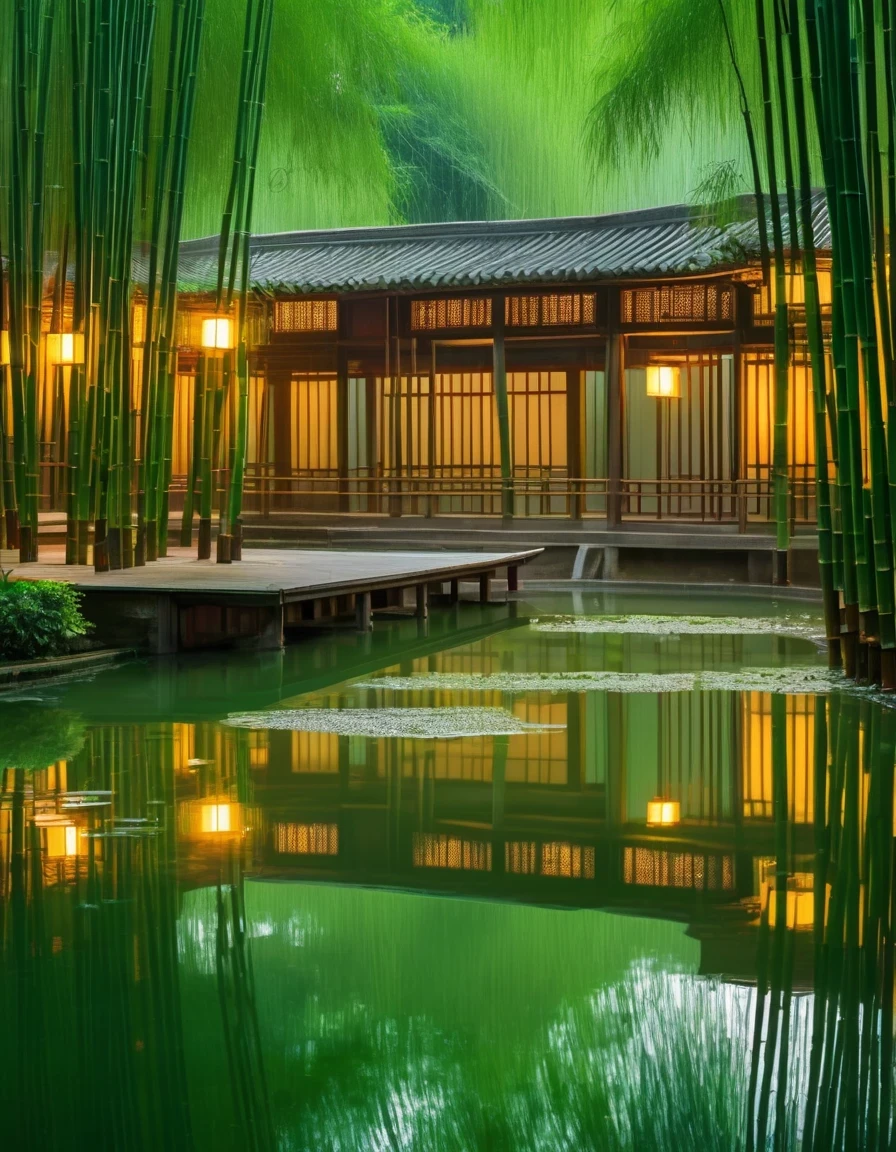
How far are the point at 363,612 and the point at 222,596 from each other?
5.12ft

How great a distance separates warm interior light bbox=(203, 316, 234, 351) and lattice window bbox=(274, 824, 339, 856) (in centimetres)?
608

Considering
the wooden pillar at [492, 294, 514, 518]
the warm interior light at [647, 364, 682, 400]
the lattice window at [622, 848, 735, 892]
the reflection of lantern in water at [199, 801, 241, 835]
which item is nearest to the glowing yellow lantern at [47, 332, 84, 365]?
the wooden pillar at [492, 294, 514, 518]

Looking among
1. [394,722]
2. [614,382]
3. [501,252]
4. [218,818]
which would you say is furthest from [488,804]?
[501,252]

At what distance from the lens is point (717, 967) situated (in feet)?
10.2

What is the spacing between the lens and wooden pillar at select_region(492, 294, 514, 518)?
45.6 ft

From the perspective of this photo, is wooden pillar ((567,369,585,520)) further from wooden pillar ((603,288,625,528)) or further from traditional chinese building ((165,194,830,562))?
wooden pillar ((603,288,625,528))

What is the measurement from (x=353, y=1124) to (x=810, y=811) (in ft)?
7.90

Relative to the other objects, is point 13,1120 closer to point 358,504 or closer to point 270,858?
point 270,858

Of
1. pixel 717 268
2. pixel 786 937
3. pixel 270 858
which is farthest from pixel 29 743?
pixel 717 268

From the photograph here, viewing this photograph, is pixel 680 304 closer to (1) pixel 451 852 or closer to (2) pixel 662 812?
(2) pixel 662 812

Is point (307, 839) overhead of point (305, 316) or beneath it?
beneath

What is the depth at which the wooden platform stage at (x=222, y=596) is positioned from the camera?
7.93 meters

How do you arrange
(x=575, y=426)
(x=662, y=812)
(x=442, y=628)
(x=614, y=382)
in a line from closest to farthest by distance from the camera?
(x=662, y=812)
(x=442, y=628)
(x=614, y=382)
(x=575, y=426)

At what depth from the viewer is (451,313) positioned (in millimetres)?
14953
